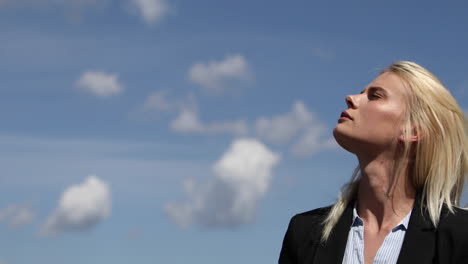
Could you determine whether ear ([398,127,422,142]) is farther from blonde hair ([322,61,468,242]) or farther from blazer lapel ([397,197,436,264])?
blazer lapel ([397,197,436,264])

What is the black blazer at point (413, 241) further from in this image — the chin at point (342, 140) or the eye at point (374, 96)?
the eye at point (374, 96)

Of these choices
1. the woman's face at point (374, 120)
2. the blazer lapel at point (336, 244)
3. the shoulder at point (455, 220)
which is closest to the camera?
the shoulder at point (455, 220)

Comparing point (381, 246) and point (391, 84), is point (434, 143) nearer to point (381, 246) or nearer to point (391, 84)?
point (391, 84)

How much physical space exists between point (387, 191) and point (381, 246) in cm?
71

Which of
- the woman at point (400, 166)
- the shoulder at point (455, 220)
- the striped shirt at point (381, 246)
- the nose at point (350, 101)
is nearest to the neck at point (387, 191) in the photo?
the woman at point (400, 166)

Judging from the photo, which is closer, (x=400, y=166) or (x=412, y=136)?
(x=412, y=136)

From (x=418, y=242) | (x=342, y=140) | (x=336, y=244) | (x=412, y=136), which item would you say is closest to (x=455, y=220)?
(x=418, y=242)

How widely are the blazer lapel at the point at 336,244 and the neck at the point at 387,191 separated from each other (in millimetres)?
296

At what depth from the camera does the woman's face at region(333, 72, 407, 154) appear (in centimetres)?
815

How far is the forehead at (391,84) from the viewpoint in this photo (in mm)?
8305

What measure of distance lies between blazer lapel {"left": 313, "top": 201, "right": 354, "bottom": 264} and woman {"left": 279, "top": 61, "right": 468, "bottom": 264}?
1 centimetres

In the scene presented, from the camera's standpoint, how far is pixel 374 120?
8.16 meters

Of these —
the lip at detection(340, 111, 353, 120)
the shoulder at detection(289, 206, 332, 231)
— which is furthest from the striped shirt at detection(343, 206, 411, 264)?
the lip at detection(340, 111, 353, 120)

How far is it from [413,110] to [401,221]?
139 cm
